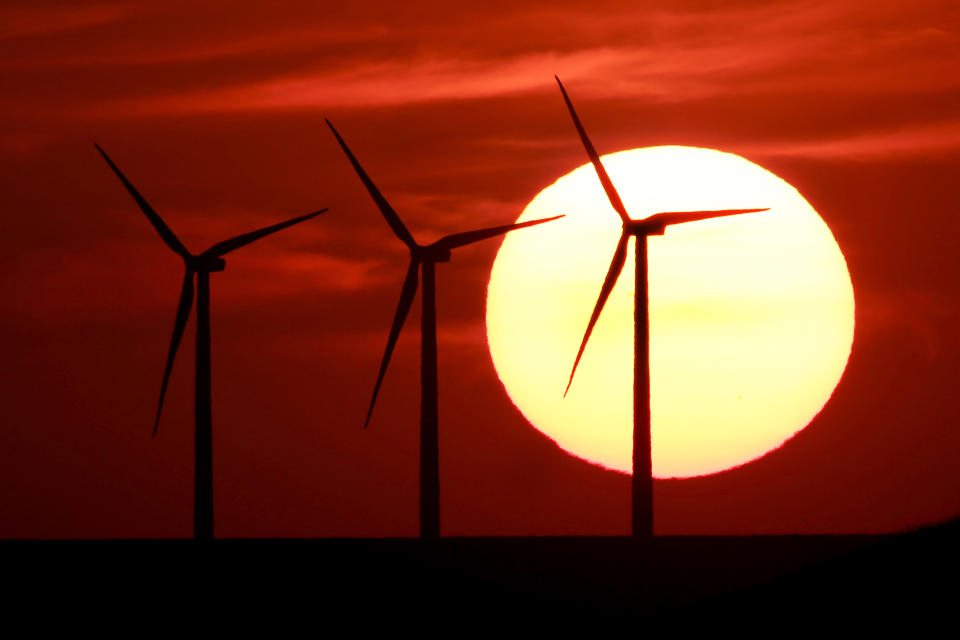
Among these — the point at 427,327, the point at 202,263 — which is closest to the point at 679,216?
the point at 427,327

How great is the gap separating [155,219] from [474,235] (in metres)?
Answer: 12.0

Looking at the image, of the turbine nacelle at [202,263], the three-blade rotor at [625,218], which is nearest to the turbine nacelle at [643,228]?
the three-blade rotor at [625,218]

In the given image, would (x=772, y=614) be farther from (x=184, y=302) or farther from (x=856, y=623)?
(x=184, y=302)

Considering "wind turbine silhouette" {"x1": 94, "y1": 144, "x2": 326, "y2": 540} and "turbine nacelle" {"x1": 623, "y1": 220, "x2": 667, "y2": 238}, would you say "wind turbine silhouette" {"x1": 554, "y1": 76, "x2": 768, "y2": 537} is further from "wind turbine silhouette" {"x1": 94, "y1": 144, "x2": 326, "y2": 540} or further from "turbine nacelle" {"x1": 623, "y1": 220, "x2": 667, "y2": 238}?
"wind turbine silhouette" {"x1": 94, "y1": 144, "x2": 326, "y2": 540}

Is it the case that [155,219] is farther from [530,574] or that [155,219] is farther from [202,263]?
[530,574]

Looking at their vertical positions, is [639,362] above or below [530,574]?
above

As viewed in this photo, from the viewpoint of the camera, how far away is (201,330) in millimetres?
83562

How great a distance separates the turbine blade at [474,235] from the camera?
81.2 m

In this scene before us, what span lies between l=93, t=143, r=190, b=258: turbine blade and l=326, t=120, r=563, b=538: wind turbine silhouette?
7.49m

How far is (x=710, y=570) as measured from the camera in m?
76.9

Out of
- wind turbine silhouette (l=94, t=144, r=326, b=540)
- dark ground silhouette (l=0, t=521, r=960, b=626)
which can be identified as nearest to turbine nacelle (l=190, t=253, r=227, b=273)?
wind turbine silhouette (l=94, t=144, r=326, b=540)

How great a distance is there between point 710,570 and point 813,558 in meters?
3.64

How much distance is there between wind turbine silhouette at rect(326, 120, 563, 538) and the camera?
80188 millimetres

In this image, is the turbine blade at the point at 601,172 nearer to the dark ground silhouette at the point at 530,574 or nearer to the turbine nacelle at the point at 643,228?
the turbine nacelle at the point at 643,228
